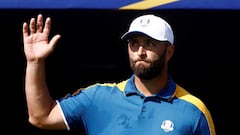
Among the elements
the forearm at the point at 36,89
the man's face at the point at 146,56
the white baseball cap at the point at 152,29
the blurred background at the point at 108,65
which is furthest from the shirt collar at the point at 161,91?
the blurred background at the point at 108,65

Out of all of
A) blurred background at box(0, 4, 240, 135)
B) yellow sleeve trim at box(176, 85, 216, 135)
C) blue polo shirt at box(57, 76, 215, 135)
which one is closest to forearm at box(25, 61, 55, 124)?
blue polo shirt at box(57, 76, 215, 135)

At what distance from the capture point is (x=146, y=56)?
2781 millimetres

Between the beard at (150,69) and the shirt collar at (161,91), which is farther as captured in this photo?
the shirt collar at (161,91)

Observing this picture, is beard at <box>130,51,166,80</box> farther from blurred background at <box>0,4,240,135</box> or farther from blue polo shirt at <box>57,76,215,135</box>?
blurred background at <box>0,4,240,135</box>

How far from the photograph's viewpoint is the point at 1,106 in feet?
17.1

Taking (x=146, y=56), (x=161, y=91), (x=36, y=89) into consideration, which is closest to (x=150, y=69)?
(x=146, y=56)

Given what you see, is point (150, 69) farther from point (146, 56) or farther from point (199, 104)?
point (199, 104)

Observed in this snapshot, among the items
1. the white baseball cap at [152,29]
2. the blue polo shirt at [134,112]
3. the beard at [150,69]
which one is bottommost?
the blue polo shirt at [134,112]

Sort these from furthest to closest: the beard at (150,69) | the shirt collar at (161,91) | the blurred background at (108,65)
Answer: the blurred background at (108,65) < the shirt collar at (161,91) < the beard at (150,69)

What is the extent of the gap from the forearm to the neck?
411mm

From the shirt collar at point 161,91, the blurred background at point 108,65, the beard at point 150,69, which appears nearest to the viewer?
the beard at point 150,69

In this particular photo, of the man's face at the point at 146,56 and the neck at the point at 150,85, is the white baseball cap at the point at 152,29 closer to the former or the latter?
the man's face at the point at 146,56

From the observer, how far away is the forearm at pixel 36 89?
2.81 m

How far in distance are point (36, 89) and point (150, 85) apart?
50 cm
